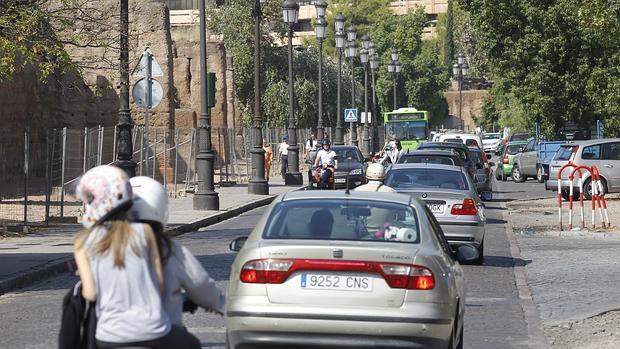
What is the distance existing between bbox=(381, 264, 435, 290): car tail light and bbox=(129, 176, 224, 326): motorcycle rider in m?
3.16

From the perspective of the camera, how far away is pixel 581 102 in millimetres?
54000

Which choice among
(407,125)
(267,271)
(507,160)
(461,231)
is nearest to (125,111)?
(461,231)

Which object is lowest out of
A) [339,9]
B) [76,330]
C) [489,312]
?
[489,312]

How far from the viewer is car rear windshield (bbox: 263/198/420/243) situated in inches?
378

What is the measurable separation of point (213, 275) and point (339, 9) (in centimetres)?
11819

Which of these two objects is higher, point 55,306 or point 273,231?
point 273,231

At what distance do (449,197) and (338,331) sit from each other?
9.92 meters

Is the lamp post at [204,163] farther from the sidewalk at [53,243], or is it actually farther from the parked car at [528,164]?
the parked car at [528,164]

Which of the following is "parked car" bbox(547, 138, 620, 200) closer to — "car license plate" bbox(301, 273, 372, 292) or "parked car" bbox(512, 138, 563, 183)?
"parked car" bbox(512, 138, 563, 183)

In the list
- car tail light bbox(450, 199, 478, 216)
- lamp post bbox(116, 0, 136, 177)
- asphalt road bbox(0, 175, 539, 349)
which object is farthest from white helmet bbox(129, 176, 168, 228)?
lamp post bbox(116, 0, 136, 177)

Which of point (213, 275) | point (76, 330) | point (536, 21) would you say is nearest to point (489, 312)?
point (213, 275)

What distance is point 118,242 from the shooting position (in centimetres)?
557

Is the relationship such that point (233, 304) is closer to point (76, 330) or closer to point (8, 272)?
point (76, 330)

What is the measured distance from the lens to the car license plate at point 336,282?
896cm
